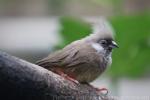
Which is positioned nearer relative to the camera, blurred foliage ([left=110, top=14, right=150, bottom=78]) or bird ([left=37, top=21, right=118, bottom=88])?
bird ([left=37, top=21, right=118, bottom=88])

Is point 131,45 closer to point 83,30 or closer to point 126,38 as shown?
point 126,38

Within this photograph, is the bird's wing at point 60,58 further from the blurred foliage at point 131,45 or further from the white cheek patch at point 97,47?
the blurred foliage at point 131,45

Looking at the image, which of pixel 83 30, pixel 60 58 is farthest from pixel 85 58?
pixel 83 30

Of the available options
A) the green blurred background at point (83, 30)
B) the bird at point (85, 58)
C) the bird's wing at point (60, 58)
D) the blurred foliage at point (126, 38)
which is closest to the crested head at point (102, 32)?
the bird at point (85, 58)

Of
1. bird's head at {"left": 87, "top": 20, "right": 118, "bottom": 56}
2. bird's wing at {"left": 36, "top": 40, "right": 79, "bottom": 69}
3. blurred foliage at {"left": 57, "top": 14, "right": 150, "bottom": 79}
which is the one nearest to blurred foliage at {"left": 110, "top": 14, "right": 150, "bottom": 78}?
blurred foliage at {"left": 57, "top": 14, "right": 150, "bottom": 79}

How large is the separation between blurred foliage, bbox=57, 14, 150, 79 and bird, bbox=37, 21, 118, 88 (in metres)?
0.69

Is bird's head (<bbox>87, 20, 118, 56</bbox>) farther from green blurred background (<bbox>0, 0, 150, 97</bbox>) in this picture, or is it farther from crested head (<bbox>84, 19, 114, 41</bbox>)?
green blurred background (<bbox>0, 0, 150, 97</bbox>)

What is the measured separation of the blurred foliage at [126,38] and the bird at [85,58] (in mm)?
687

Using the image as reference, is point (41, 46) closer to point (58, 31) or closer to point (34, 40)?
point (34, 40)

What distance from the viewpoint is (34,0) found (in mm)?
9617

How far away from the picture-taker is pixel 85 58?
328 centimetres

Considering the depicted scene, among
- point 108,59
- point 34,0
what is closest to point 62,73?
point 108,59

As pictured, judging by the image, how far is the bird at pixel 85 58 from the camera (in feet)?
10.5

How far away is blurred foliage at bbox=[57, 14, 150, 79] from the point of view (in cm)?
414
